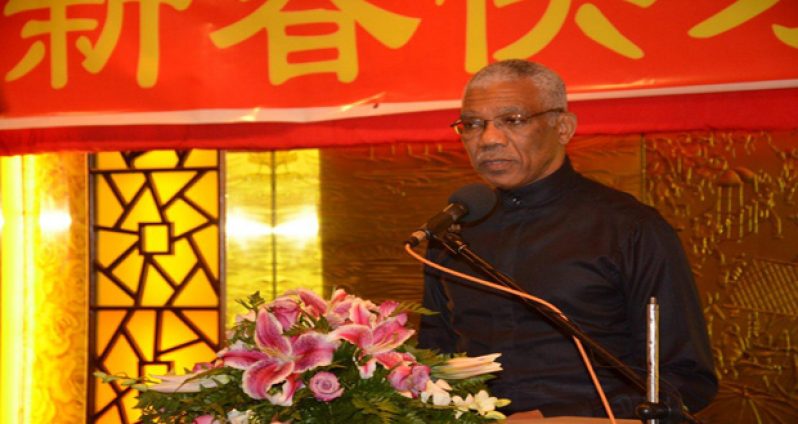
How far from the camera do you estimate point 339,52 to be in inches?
108

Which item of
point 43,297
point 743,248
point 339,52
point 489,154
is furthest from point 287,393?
point 43,297

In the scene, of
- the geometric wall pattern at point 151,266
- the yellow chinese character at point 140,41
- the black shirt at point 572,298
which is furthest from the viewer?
the geometric wall pattern at point 151,266

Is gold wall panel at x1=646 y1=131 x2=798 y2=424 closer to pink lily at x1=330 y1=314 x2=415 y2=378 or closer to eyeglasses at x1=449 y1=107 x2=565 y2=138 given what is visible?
eyeglasses at x1=449 y1=107 x2=565 y2=138

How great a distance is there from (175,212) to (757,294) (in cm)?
186

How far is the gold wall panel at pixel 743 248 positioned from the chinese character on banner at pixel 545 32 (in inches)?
17.4

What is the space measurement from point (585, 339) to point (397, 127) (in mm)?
1527

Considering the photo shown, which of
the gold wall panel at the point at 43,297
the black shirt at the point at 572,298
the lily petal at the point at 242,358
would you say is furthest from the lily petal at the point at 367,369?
the gold wall panel at the point at 43,297

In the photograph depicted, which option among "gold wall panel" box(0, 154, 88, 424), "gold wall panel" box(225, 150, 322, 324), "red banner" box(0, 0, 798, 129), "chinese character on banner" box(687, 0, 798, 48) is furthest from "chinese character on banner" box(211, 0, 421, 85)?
"gold wall panel" box(0, 154, 88, 424)

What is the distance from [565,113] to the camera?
1959 millimetres

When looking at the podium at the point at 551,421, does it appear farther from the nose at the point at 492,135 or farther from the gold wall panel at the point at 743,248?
the gold wall panel at the point at 743,248

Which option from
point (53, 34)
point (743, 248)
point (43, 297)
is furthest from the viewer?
point (43, 297)

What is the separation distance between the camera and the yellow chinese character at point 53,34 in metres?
2.98

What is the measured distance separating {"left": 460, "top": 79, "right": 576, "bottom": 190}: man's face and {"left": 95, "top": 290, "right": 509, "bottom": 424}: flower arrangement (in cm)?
68

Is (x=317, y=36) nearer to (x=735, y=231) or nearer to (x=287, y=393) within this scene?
(x=735, y=231)
